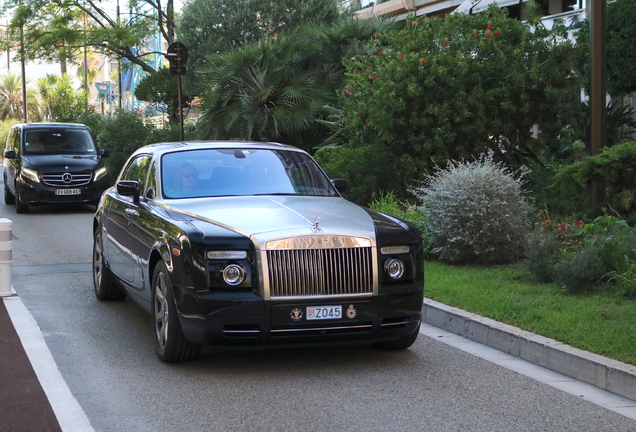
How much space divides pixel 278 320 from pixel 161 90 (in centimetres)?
2760

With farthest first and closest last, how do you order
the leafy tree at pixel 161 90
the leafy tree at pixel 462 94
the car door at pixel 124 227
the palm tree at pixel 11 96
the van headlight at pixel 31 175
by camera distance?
the palm tree at pixel 11 96 < the leafy tree at pixel 161 90 < the van headlight at pixel 31 175 < the leafy tree at pixel 462 94 < the car door at pixel 124 227

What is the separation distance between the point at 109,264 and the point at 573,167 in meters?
5.55

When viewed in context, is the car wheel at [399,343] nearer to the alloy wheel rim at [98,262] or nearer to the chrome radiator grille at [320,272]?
the chrome radiator grille at [320,272]

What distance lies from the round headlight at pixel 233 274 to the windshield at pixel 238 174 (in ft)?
4.89

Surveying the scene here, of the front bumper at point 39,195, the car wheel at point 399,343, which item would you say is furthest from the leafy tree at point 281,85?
the car wheel at point 399,343

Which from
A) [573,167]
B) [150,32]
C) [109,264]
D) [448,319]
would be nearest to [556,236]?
[573,167]

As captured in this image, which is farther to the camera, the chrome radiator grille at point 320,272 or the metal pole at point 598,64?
the metal pole at point 598,64

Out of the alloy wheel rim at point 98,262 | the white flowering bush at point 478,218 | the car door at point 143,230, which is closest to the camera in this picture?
the car door at point 143,230

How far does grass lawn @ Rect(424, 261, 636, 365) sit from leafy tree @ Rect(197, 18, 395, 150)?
11.5 metres

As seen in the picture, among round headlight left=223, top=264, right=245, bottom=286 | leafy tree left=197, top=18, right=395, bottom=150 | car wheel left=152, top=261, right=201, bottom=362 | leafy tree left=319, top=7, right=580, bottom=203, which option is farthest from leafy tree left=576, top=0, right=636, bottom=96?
round headlight left=223, top=264, right=245, bottom=286

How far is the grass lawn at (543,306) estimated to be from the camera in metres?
6.86

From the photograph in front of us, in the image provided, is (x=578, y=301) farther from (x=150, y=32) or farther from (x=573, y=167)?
(x=150, y=32)

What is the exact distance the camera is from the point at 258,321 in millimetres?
6379

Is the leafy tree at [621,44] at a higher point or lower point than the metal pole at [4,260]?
higher
